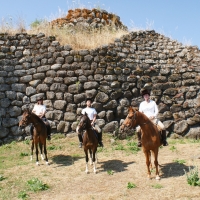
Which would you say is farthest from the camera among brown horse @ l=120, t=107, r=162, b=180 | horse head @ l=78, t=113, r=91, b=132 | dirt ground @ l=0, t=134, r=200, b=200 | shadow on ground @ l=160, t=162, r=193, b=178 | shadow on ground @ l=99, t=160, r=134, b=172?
shadow on ground @ l=99, t=160, r=134, b=172

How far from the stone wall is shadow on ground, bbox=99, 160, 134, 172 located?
2.75 metres

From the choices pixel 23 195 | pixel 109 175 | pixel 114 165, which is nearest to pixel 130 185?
pixel 109 175

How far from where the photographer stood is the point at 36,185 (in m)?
7.23

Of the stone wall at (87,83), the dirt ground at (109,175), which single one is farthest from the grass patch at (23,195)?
the stone wall at (87,83)

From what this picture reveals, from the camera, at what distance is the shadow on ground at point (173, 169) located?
→ 7773 millimetres

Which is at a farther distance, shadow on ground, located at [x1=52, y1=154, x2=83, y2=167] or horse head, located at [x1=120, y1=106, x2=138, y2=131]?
shadow on ground, located at [x1=52, y1=154, x2=83, y2=167]

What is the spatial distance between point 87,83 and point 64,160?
3.74m

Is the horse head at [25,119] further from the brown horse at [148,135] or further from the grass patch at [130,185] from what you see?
the grass patch at [130,185]

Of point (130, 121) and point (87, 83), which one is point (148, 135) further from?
point (87, 83)

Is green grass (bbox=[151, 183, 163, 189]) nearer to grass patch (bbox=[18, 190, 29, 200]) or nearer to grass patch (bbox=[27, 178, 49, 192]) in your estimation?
grass patch (bbox=[27, 178, 49, 192])

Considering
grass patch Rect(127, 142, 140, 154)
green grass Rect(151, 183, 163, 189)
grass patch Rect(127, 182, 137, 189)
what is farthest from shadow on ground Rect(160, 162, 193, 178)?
grass patch Rect(127, 142, 140, 154)

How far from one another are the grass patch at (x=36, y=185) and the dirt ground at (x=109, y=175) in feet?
0.48

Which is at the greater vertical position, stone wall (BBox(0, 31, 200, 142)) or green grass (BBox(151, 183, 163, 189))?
stone wall (BBox(0, 31, 200, 142))

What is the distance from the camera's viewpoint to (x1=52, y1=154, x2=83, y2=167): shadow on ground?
944 centimetres
